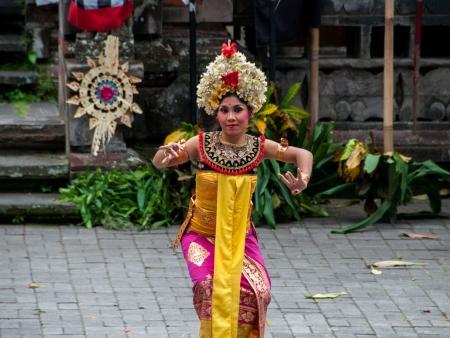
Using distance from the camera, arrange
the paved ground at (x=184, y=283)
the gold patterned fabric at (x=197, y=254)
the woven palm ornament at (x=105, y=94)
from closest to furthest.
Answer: the gold patterned fabric at (x=197, y=254), the paved ground at (x=184, y=283), the woven palm ornament at (x=105, y=94)

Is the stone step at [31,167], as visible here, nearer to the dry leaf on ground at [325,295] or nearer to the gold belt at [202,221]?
the dry leaf on ground at [325,295]

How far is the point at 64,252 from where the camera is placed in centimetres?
933

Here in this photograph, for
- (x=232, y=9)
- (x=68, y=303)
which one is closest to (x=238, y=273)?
(x=68, y=303)

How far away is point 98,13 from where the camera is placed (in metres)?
10.1

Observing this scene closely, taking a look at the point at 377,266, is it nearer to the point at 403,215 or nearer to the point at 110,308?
the point at 403,215

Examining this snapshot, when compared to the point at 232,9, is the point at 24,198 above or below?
below

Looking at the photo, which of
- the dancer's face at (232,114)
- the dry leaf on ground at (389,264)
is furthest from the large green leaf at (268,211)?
the dancer's face at (232,114)

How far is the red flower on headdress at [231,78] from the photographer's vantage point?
21.6 feet

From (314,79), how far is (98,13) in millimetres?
1917

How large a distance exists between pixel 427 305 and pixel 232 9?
3.95 meters

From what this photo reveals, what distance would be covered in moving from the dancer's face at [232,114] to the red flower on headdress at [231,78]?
7 cm

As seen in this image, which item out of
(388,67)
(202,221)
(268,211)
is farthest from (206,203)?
(388,67)

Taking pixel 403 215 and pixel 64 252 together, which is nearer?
pixel 64 252

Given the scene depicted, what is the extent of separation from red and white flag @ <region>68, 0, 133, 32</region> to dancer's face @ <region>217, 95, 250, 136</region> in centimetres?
362
